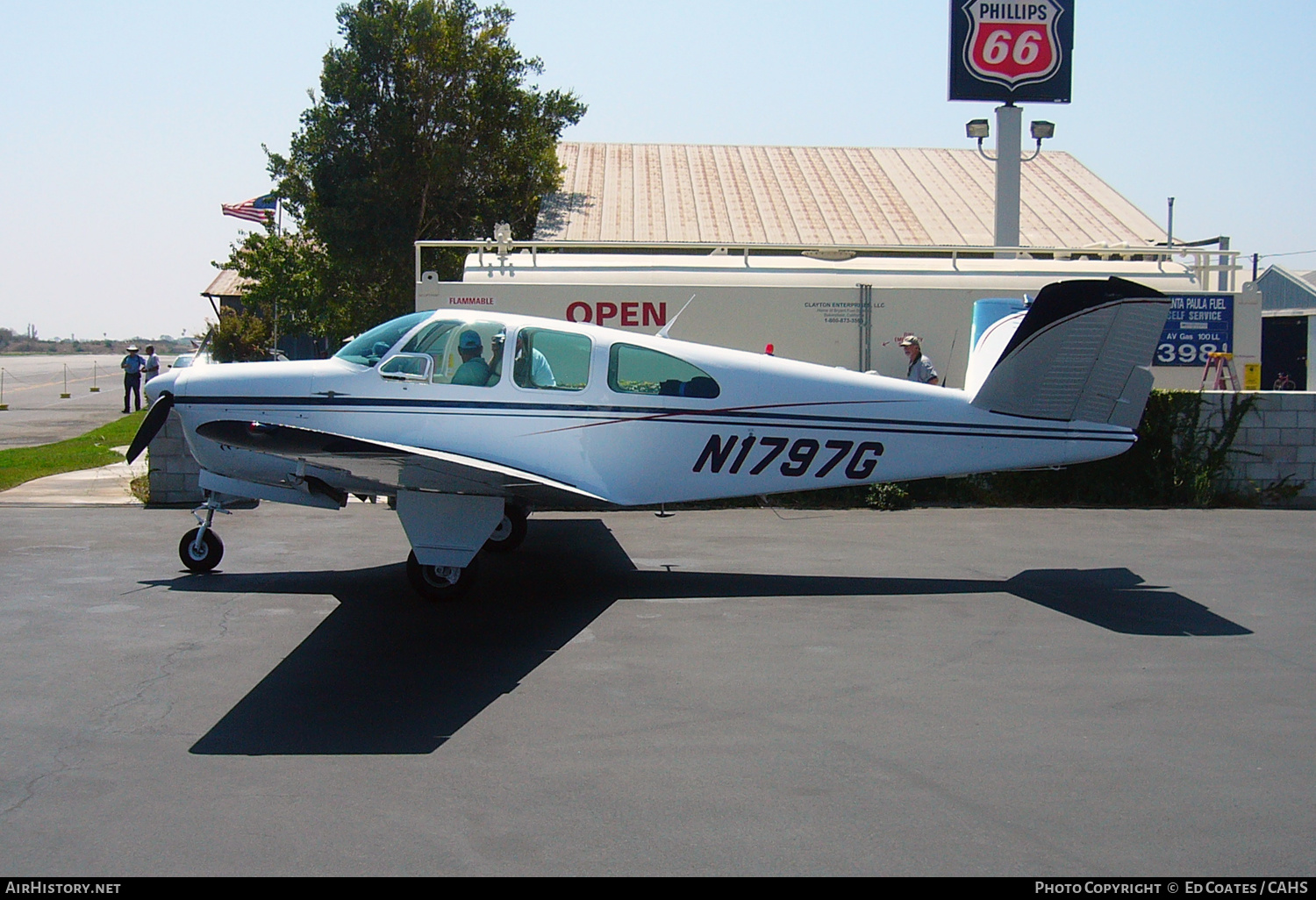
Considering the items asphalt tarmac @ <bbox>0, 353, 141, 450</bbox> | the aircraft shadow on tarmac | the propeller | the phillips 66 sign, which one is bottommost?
asphalt tarmac @ <bbox>0, 353, 141, 450</bbox>

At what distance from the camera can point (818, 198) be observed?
28547mm

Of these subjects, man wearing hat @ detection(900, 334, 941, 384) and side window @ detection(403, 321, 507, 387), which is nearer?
side window @ detection(403, 321, 507, 387)

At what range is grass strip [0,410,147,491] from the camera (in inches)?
593

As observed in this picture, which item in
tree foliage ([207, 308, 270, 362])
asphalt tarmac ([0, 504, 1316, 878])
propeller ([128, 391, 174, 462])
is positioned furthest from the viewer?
tree foliage ([207, 308, 270, 362])

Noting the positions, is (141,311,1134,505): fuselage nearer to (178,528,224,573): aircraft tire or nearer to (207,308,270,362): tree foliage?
(178,528,224,573): aircraft tire

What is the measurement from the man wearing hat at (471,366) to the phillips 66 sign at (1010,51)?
46.1 feet

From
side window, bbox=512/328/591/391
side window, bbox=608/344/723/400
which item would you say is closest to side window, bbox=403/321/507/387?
side window, bbox=512/328/591/391

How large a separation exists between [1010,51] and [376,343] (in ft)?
50.1

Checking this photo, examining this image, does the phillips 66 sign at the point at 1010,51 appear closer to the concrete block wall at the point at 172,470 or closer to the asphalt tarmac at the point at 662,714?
the asphalt tarmac at the point at 662,714

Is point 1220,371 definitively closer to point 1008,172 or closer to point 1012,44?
point 1008,172

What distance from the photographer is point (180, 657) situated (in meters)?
6.56

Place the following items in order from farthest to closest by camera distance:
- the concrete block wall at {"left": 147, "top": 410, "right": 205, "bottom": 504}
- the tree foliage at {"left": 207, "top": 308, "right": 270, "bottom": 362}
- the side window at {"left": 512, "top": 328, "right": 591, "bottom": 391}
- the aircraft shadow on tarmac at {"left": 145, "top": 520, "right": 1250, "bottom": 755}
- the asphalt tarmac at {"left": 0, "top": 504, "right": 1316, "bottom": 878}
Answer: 1. the tree foliage at {"left": 207, "top": 308, "right": 270, "bottom": 362}
2. the concrete block wall at {"left": 147, "top": 410, "right": 205, "bottom": 504}
3. the side window at {"left": 512, "top": 328, "right": 591, "bottom": 391}
4. the aircraft shadow on tarmac at {"left": 145, "top": 520, "right": 1250, "bottom": 755}
5. the asphalt tarmac at {"left": 0, "top": 504, "right": 1316, "bottom": 878}

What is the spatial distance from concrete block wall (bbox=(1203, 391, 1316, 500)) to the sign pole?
6491 mm

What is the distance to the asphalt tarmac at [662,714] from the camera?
4.10 metres
